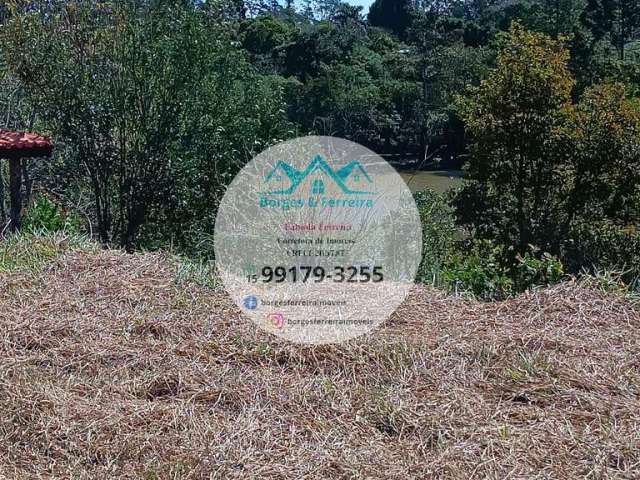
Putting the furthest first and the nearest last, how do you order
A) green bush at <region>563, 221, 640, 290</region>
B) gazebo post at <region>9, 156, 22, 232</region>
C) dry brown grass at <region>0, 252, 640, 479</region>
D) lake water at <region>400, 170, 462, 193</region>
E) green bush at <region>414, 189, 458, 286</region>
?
lake water at <region>400, 170, 462, 193</region> → green bush at <region>563, 221, 640, 290</region> → gazebo post at <region>9, 156, 22, 232</region> → green bush at <region>414, 189, 458, 286</region> → dry brown grass at <region>0, 252, 640, 479</region>

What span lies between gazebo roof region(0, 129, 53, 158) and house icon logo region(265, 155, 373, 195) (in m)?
1.53

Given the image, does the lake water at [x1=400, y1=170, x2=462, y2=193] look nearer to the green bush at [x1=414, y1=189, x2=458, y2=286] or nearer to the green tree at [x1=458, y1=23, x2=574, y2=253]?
the green tree at [x1=458, y1=23, x2=574, y2=253]

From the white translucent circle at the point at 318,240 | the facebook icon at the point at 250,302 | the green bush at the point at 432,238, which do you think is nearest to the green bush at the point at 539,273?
the green bush at the point at 432,238

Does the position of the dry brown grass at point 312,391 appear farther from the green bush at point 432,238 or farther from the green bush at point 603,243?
the green bush at point 603,243

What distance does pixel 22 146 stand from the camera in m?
4.34

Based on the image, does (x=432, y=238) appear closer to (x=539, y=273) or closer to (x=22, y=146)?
(x=539, y=273)

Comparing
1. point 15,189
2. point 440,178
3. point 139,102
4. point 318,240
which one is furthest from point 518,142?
point 440,178

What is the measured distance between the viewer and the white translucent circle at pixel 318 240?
2875 millimetres

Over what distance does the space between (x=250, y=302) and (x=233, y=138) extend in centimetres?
236

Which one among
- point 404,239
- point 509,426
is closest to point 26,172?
point 404,239

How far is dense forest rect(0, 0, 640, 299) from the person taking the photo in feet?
15.5

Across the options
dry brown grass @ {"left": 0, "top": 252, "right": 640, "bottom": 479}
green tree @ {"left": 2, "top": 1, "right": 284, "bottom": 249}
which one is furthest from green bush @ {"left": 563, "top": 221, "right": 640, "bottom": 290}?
dry brown grass @ {"left": 0, "top": 252, "right": 640, "bottom": 479}

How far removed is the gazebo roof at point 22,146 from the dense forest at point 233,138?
1.28ft

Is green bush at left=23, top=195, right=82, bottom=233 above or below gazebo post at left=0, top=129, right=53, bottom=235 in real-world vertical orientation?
below
